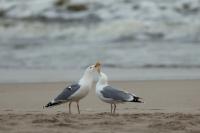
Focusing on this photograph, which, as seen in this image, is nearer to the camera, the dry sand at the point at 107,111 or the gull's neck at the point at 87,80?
the dry sand at the point at 107,111

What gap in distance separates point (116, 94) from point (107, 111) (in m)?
0.57

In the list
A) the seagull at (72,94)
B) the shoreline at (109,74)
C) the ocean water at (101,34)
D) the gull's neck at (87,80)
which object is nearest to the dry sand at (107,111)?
the seagull at (72,94)

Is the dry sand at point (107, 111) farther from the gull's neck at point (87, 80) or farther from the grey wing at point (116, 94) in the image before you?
the gull's neck at point (87, 80)

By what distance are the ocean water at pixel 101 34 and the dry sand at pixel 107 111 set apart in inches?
103

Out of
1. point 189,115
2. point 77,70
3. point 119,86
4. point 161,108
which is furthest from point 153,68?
point 189,115

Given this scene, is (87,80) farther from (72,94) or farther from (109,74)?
(109,74)

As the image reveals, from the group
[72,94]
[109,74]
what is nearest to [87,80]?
[72,94]

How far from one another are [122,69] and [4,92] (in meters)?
3.27

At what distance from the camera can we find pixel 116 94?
7.27 meters

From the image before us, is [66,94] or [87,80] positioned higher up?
[87,80]

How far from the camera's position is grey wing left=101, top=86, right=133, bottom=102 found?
7152 mm

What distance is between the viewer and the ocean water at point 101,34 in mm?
13031

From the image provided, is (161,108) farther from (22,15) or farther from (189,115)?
(22,15)

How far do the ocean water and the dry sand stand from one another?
2.61m
